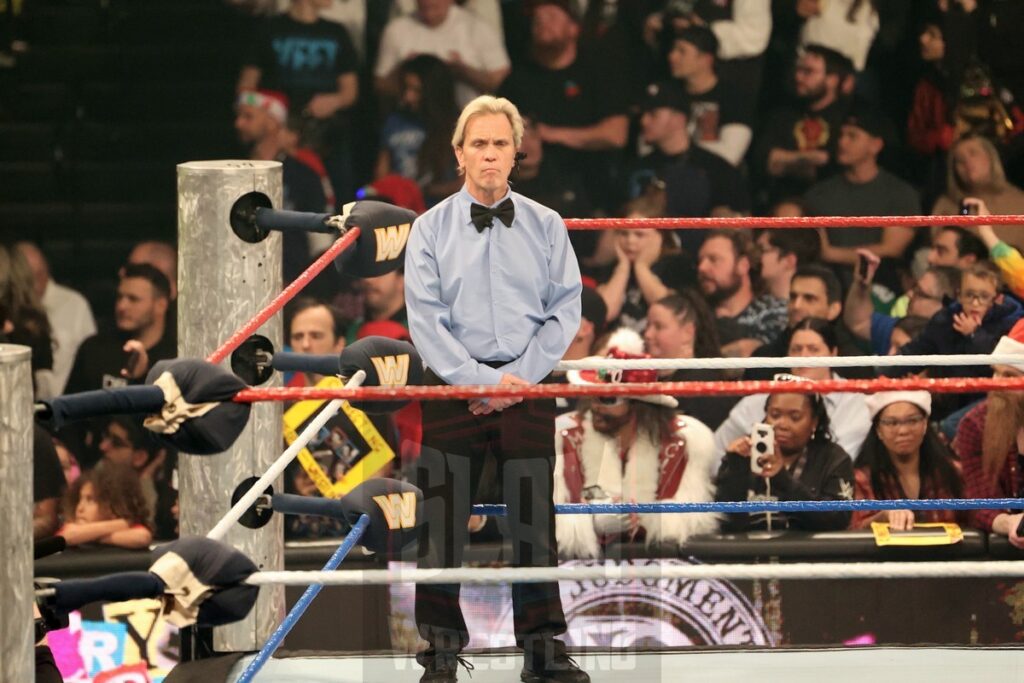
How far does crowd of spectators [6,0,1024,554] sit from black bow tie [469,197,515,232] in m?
2.08

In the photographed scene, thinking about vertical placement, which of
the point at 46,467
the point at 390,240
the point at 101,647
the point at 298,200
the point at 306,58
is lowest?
the point at 101,647

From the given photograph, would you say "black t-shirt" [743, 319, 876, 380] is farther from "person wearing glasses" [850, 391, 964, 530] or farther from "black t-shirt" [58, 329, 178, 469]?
"black t-shirt" [58, 329, 178, 469]

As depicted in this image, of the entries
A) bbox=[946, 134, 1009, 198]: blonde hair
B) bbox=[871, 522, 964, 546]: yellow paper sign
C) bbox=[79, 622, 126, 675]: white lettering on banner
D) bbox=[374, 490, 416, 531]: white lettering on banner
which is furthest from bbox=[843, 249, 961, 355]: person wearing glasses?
bbox=[374, 490, 416, 531]: white lettering on banner

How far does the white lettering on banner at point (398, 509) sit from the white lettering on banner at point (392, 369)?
0.20 meters

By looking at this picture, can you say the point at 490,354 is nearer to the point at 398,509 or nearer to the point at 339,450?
the point at 398,509

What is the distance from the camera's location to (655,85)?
4.68 meters

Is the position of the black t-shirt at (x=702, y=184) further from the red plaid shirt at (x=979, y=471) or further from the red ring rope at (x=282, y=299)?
the red ring rope at (x=282, y=299)

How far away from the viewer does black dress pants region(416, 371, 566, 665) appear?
92.1 inches

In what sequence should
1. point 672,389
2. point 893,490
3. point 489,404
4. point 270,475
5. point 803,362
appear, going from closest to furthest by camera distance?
point 672,389 < point 270,475 < point 489,404 < point 803,362 < point 893,490

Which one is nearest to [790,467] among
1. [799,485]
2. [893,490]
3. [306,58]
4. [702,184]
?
[799,485]

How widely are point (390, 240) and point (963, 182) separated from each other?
2.54m

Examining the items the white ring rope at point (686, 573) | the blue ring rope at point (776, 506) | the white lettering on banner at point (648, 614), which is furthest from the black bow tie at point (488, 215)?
the white lettering on banner at point (648, 614)

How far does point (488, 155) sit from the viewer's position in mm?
2396

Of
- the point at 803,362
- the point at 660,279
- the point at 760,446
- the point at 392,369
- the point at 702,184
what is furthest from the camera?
the point at 702,184
